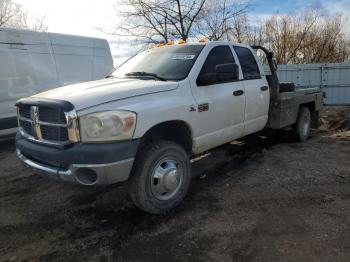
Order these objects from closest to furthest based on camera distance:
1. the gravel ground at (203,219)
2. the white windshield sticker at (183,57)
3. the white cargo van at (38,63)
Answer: the gravel ground at (203,219) → the white windshield sticker at (183,57) → the white cargo van at (38,63)

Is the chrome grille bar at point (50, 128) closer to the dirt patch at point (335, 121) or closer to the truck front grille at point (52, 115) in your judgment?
the truck front grille at point (52, 115)

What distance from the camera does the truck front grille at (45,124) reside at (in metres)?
3.53

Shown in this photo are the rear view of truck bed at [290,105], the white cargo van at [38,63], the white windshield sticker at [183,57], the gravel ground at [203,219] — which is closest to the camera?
the gravel ground at [203,219]

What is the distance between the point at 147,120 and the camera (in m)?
3.65

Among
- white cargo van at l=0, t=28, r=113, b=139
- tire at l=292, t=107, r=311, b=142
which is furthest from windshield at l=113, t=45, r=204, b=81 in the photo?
white cargo van at l=0, t=28, r=113, b=139

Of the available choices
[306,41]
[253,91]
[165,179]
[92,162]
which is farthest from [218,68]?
[306,41]

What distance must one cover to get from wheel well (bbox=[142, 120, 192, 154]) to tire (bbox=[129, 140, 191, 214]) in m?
0.12

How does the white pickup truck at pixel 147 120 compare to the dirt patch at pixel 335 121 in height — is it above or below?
above

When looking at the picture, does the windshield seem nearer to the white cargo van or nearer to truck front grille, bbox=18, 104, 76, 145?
truck front grille, bbox=18, 104, 76, 145

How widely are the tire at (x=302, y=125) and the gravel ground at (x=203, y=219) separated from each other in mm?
1576

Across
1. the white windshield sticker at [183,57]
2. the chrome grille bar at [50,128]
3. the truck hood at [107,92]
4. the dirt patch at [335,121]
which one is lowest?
the dirt patch at [335,121]

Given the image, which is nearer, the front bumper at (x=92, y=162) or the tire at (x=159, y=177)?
the front bumper at (x=92, y=162)

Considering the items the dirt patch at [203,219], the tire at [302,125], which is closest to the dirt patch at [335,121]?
the tire at [302,125]

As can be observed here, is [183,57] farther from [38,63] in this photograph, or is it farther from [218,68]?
[38,63]
